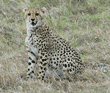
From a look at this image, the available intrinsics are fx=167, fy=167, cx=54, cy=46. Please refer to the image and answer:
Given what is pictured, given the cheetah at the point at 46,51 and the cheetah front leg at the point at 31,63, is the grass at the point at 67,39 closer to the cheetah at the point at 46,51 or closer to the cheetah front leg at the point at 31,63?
the cheetah front leg at the point at 31,63

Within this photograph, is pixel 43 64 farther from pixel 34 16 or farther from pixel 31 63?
pixel 34 16

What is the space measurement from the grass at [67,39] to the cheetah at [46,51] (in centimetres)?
29

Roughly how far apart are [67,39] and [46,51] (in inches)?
65.4

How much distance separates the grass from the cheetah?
288 mm

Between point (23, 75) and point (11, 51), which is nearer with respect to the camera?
point (23, 75)

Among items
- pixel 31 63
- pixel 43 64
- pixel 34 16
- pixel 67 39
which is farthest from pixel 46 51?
pixel 67 39

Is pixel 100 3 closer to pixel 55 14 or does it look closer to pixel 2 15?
pixel 55 14

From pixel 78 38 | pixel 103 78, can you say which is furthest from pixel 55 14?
pixel 103 78

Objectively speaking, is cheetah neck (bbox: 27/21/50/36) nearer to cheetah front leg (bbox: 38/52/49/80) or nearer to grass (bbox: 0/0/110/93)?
cheetah front leg (bbox: 38/52/49/80)

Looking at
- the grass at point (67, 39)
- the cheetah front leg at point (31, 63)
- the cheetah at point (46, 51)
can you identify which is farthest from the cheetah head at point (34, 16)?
the grass at point (67, 39)

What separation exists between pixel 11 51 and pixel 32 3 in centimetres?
300

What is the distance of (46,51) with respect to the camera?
3.91 metres

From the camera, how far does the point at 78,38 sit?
578cm

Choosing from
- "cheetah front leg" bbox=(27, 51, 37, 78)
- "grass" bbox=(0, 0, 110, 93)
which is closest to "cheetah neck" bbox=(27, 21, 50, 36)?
"cheetah front leg" bbox=(27, 51, 37, 78)
